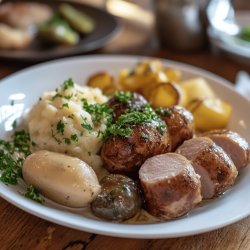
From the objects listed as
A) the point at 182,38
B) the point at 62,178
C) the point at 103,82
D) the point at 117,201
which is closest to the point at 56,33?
the point at 103,82

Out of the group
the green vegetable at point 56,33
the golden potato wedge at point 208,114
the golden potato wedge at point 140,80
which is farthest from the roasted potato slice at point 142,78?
the green vegetable at point 56,33

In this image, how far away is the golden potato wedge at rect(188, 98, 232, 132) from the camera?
241 cm

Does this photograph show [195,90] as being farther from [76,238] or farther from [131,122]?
[76,238]

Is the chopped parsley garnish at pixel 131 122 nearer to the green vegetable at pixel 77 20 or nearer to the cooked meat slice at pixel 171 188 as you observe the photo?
the cooked meat slice at pixel 171 188

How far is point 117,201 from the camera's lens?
1.76 metres

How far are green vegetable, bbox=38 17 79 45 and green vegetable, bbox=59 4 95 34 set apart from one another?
92 mm

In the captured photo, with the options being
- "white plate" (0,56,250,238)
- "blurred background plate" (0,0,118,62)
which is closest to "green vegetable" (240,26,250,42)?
"white plate" (0,56,250,238)

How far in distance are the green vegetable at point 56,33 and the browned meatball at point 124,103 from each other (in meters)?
1.12

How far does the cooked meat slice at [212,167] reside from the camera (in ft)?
6.20

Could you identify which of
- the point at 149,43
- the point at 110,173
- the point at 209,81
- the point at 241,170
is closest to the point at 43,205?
the point at 110,173

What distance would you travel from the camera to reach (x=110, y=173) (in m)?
1.97

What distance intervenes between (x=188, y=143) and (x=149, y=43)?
1.66m

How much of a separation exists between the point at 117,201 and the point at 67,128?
1.44ft

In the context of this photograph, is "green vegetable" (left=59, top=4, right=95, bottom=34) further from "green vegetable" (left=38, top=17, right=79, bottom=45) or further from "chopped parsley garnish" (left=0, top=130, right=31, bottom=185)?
"chopped parsley garnish" (left=0, top=130, right=31, bottom=185)
